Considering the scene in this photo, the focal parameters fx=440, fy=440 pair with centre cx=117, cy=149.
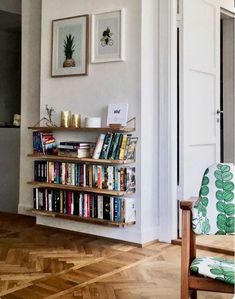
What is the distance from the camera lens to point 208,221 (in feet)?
7.18

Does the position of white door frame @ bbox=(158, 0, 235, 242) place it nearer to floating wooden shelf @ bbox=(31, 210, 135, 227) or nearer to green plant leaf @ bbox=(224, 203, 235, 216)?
floating wooden shelf @ bbox=(31, 210, 135, 227)

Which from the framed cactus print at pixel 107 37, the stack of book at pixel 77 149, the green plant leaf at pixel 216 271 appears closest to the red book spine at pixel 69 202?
the stack of book at pixel 77 149

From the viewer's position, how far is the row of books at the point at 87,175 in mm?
3916

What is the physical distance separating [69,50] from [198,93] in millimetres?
1362

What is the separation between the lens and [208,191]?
222cm

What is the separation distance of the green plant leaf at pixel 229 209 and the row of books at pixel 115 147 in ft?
5.85

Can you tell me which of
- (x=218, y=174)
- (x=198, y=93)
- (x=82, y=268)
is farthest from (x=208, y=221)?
(x=198, y=93)

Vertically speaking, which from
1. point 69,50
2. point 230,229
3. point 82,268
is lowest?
point 82,268

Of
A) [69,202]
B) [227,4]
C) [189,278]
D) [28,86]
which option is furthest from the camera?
[28,86]

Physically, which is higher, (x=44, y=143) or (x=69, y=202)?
(x=44, y=143)

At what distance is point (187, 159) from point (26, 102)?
7.10 feet

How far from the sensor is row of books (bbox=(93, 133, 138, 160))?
390cm

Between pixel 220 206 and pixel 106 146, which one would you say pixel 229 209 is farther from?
pixel 106 146

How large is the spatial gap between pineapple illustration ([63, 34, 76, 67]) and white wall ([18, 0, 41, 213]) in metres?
0.77
